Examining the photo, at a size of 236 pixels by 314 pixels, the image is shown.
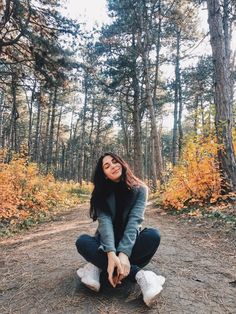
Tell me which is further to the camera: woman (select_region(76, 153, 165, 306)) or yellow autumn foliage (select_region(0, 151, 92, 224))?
yellow autumn foliage (select_region(0, 151, 92, 224))

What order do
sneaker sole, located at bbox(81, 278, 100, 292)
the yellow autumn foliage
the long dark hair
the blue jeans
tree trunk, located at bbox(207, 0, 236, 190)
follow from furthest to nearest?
the yellow autumn foliage < tree trunk, located at bbox(207, 0, 236, 190) < the long dark hair < the blue jeans < sneaker sole, located at bbox(81, 278, 100, 292)

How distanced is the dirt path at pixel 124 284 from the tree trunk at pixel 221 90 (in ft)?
8.59

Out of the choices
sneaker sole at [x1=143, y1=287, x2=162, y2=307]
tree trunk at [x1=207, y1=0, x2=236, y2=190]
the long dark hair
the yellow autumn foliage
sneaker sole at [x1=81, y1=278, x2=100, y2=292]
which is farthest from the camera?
the yellow autumn foliage

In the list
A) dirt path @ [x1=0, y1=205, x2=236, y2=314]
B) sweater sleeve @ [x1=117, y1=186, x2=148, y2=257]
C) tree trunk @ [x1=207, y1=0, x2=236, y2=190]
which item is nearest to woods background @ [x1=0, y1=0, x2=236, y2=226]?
tree trunk @ [x1=207, y1=0, x2=236, y2=190]

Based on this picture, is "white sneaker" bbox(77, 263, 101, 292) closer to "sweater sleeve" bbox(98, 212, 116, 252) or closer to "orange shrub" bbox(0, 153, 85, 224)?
"sweater sleeve" bbox(98, 212, 116, 252)

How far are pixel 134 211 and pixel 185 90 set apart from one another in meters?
21.2

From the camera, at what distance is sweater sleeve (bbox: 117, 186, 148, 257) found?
325 centimetres

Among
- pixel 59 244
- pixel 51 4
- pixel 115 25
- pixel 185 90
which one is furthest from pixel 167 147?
pixel 59 244

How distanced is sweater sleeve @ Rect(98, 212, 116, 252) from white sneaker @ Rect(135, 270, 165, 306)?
1.18 ft

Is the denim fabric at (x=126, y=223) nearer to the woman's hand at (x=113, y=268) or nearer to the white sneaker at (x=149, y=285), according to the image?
the woman's hand at (x=113, y=268)

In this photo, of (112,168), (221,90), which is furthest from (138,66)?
(112,168)

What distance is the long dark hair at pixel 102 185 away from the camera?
362cm

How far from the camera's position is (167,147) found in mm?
52531

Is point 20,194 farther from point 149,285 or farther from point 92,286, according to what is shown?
point 149,285
